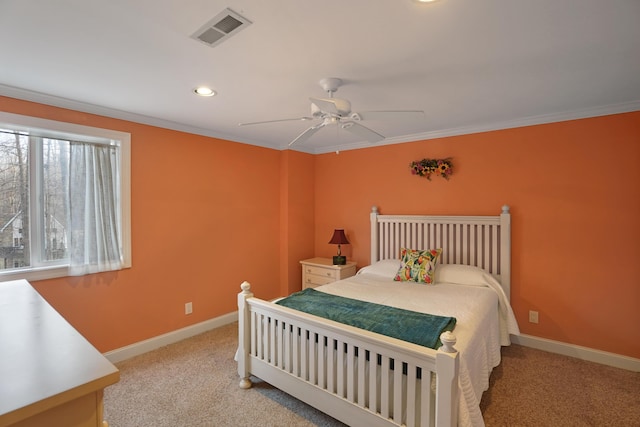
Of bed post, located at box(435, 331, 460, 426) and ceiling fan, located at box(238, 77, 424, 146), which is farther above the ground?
ceiling fan, located at box(238, 77, 424, 146)

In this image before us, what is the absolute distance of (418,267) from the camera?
311cm

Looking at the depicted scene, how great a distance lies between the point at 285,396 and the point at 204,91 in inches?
95.0

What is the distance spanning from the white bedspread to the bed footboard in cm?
21

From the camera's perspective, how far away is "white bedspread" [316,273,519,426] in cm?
163

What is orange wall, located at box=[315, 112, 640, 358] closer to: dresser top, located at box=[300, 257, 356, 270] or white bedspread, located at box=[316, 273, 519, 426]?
white bedspread, located at box=[316, 273, 519, 426]

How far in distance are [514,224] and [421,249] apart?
0.99m

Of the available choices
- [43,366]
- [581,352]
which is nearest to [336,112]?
[43,366]

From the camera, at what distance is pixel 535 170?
9.93 feet

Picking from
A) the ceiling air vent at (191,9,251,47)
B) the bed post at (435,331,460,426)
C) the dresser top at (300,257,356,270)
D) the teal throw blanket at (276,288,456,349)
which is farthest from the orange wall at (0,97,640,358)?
the bed post at (435,331,460,426)

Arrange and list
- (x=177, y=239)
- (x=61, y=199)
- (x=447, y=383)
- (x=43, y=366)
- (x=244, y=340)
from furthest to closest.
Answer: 1. (x=177, y=239)
2. (x=61, y=199)
3. (x=244, y=340)
4. (x=447, y=383)
5. (x=43, y=366)

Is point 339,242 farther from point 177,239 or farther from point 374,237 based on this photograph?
point 177,239

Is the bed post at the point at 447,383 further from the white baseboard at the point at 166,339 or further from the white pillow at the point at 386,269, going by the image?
the white baseboard at the point at 166,339

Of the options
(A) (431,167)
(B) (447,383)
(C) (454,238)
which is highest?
(A) (431,167)

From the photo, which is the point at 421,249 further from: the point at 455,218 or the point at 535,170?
the point at 535,170
